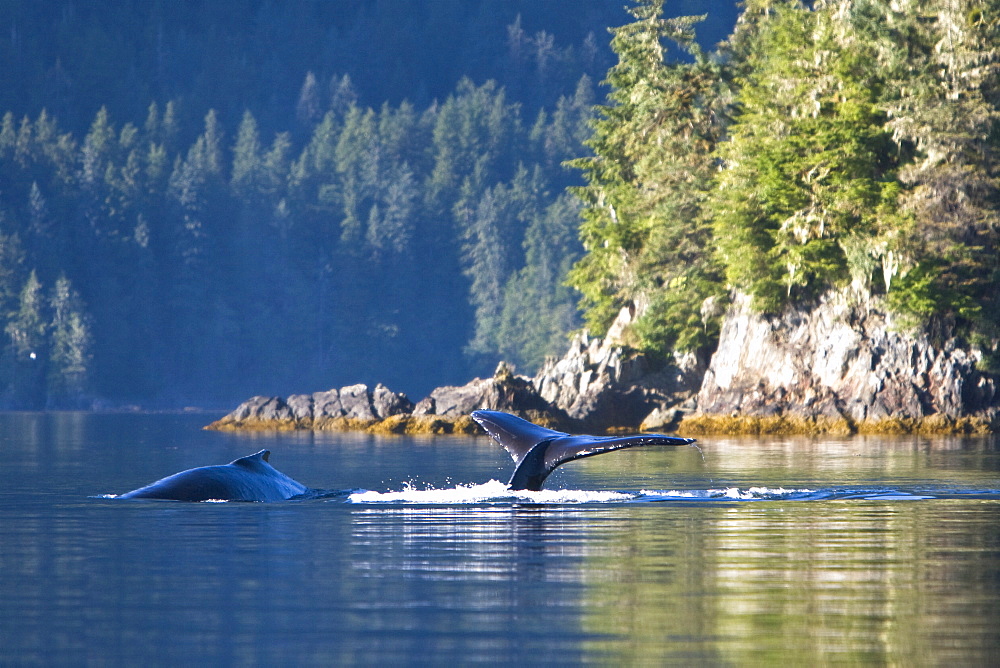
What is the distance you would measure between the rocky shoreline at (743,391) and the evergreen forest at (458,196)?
4.00ft

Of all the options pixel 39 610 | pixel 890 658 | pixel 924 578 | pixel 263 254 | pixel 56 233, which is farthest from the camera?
pixel 263 254

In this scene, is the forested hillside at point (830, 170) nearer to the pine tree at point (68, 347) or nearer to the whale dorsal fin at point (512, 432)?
the whale dorsal fin at point (512, 432)

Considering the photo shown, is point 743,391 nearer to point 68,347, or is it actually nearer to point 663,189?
point 663,189

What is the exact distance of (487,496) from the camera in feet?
64.7

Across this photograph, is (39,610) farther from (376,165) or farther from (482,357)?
(376,165)

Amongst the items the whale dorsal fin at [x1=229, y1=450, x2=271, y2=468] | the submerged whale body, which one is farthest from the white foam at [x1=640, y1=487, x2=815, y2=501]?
the whale dorsal fin at [x1=229, y1=450, x2=271, y2=468]

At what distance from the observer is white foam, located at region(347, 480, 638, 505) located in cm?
1931

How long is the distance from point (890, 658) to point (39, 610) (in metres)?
5.95

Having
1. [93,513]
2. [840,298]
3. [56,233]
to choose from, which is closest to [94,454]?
[93,513]

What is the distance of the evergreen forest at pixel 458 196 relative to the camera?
4834 centimetres

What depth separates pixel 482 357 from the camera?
147625mm

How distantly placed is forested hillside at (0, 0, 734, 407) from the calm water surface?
11155 centimetres

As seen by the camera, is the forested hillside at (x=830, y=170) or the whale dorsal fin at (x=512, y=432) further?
the forested hillside at (x=830, y=170)

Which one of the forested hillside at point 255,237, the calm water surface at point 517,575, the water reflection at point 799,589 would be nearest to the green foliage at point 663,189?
the calm water surface at point 517,575
